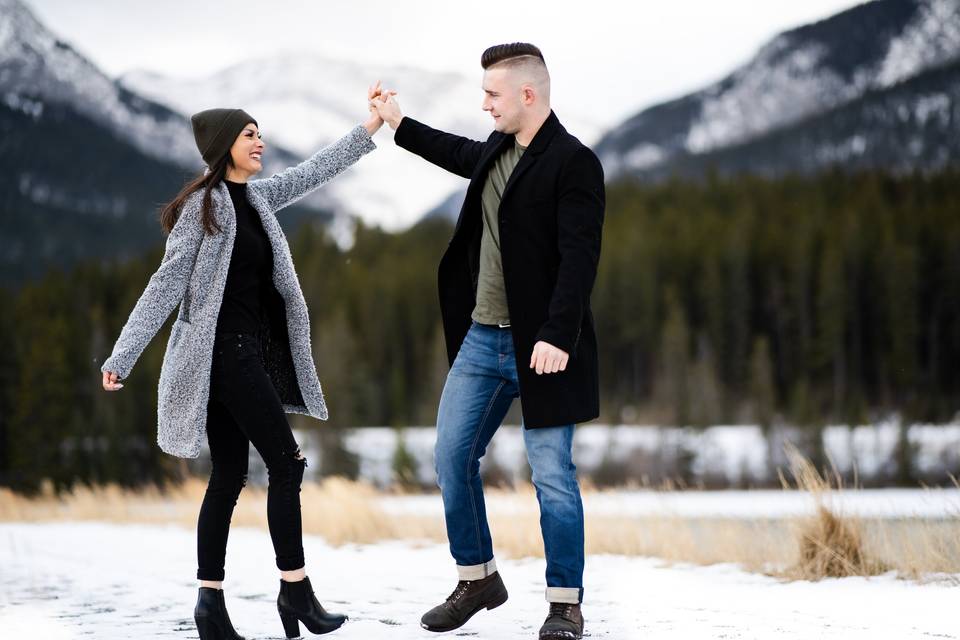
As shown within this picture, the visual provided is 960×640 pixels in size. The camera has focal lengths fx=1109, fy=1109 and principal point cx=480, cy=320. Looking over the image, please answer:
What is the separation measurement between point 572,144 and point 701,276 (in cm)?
8299

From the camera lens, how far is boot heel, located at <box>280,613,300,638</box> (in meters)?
4.06

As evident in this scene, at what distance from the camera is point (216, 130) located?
4238 mm

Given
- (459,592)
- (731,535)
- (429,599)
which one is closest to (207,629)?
(459,592)

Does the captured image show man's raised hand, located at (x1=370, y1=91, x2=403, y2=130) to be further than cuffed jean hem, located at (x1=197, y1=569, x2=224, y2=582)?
Yes

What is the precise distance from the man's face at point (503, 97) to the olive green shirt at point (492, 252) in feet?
0.42

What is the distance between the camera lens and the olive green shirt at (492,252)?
4195mm

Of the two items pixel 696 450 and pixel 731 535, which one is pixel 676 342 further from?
pixel 731 535

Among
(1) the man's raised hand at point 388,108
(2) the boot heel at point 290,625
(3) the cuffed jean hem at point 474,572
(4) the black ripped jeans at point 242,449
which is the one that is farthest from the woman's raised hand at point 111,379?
(1) the man's raised hand at point 388,108

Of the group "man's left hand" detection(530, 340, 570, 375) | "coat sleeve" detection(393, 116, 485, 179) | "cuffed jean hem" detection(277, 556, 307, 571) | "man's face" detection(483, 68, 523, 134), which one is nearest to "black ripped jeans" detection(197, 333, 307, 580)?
"cuffed jean hem" detection(277, 556, 307, 571)

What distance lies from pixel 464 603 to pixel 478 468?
0.51m

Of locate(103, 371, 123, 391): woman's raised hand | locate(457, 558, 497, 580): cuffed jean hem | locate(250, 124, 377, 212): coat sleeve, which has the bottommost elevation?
locate(457, 558, 497, 580): cuffed jean hem

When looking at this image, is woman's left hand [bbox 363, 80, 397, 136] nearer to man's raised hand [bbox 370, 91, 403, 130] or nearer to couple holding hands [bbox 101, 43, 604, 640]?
man's raised hand [bbox 370, 91, 403, 130]

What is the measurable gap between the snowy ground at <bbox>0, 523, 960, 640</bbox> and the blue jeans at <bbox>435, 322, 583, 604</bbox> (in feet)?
0.87

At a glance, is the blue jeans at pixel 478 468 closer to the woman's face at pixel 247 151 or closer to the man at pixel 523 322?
the man at pixel 523 322
